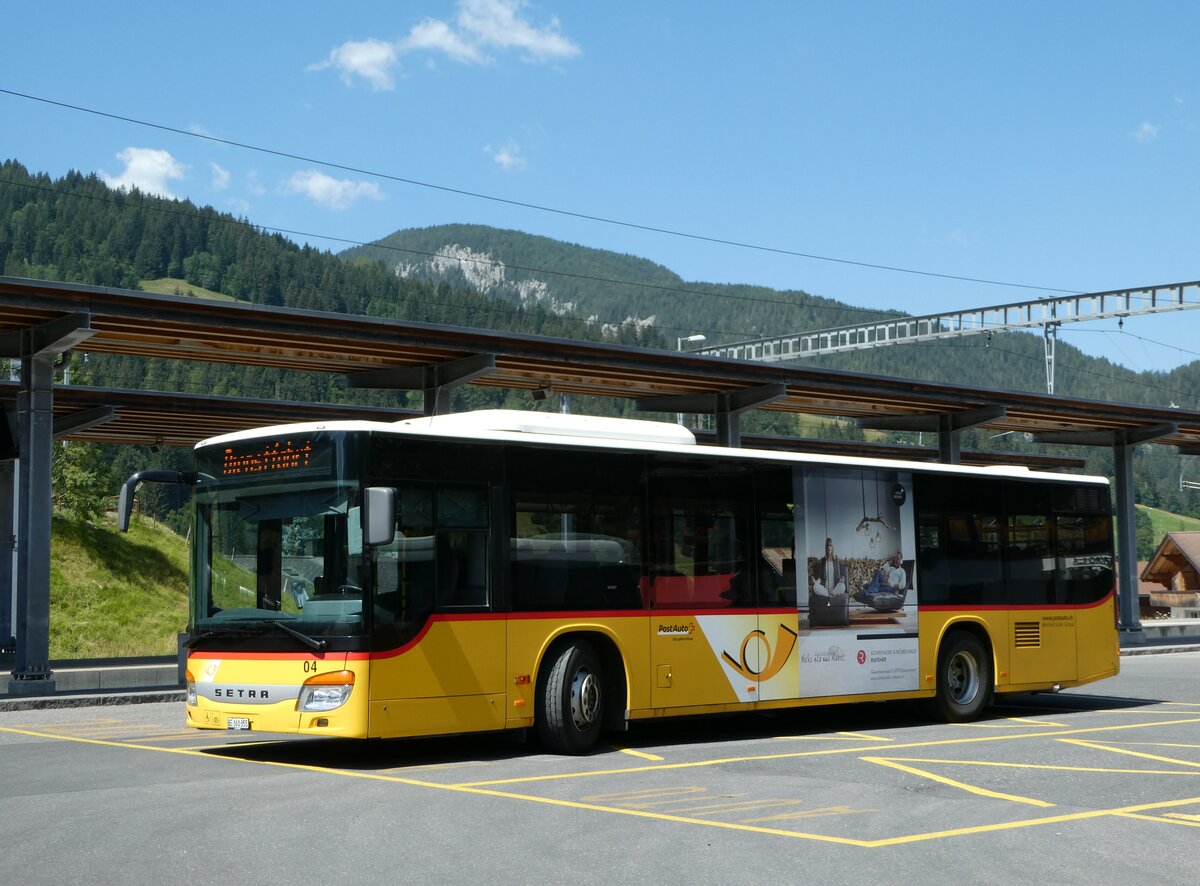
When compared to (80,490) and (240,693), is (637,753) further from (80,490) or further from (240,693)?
(80,490)

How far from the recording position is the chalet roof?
7606 cm

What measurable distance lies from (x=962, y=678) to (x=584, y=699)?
5610 mm

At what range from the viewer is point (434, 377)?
2506 centimetres

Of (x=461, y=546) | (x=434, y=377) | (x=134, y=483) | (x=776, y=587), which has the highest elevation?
(x=434, y=377)

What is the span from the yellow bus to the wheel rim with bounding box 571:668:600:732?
0.09 feet

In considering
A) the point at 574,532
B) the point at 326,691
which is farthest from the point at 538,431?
the point at 326,691

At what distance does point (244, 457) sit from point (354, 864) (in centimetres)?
546

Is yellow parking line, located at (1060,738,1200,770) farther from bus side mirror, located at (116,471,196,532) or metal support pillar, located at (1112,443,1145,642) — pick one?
metal support pillar, located at (1112,443,1145,642)

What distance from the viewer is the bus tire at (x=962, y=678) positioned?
1619 centimetres

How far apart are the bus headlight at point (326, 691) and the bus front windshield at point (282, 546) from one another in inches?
11.5

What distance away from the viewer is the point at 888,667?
1553cm

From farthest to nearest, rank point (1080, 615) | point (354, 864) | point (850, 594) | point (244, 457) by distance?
point (1080, 615), point (850, 594), point (244, 457), point (354, 864)

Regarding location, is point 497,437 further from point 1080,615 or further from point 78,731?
point 1080,615

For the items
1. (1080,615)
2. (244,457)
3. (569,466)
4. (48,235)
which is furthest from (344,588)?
(48,235)
